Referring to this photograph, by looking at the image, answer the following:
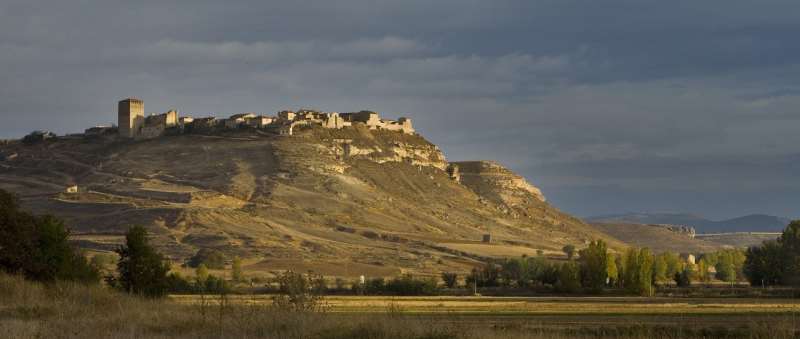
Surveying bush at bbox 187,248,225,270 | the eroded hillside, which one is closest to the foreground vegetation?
bush at bbox 187,248,225,270

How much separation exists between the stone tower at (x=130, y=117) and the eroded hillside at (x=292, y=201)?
3.81 m

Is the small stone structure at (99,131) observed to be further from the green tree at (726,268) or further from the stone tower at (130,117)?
the green tree at (726,268)

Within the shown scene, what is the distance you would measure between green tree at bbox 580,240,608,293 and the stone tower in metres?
108

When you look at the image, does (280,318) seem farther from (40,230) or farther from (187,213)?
(187,213)

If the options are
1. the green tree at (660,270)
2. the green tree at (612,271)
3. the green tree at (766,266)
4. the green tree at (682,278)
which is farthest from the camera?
the green tree at (660,270)

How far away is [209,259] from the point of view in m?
108

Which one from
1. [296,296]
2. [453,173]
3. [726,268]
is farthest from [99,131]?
[296,296]

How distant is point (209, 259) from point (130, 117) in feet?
263

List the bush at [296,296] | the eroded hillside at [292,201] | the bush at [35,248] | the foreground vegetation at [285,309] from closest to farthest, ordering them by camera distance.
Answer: the foreground vegetation at [285,309] → the bush at [296,296] → the bush at [35,248] → the eroded hillside at [292,201]

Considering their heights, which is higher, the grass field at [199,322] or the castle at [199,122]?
the castle at [199,122]

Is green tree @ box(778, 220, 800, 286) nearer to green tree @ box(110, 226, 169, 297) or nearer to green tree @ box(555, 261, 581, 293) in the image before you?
green tree @ box(555, 261, 581, 293)

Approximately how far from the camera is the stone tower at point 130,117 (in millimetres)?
180875

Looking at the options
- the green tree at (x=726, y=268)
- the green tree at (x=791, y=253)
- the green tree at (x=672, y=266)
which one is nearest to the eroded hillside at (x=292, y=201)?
the green tree at (x=672, y=266)

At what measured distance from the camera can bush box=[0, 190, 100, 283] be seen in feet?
125
